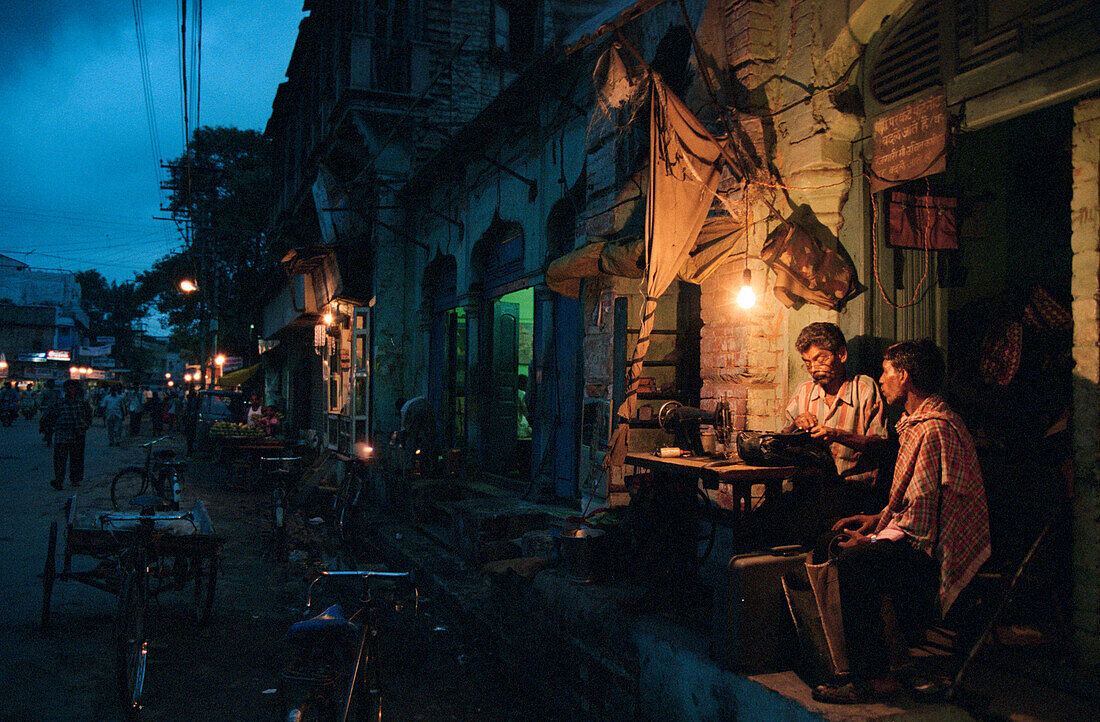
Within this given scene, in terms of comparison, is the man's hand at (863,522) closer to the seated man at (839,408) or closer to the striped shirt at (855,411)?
the seated man at (839,408)

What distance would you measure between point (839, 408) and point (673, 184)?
198 cm

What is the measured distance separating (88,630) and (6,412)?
37.7 metres

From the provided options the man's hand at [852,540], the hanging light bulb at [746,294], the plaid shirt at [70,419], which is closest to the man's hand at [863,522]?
the man's hand at [852,540]

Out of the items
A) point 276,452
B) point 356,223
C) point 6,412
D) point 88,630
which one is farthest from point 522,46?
point 6,412

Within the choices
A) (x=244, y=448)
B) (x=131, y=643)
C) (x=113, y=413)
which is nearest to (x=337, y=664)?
(x=131, y=643)

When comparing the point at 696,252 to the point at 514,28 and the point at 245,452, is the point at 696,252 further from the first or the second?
the point at 245,452

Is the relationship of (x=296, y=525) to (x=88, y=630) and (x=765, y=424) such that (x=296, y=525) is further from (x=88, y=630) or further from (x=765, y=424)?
(x=765, y=424)

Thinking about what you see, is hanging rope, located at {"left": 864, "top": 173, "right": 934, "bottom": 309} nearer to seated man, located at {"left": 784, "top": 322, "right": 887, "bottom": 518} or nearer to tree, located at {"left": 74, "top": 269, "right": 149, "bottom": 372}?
seated man, located at {"left": 784, "top": 322, "right": 887, "bottom": 518}

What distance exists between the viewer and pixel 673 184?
5.16 m

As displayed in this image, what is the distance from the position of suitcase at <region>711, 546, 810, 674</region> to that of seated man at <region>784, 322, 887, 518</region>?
85cm

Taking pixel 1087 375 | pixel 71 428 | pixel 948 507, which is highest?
pixel 1087 375

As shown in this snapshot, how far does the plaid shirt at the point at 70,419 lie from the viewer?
12336mm

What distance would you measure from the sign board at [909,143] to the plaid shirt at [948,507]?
1788mm

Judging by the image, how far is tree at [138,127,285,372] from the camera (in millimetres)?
33000
